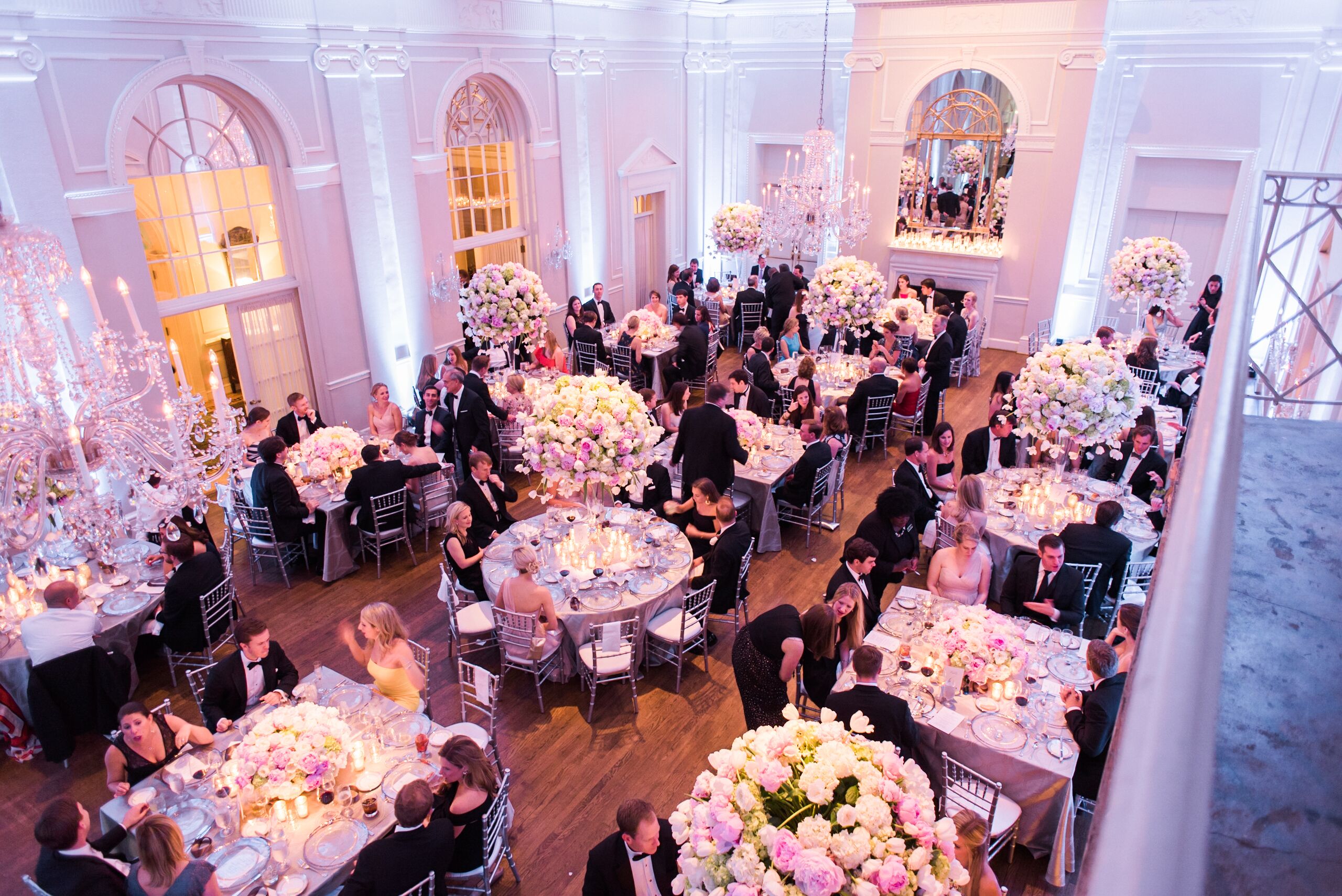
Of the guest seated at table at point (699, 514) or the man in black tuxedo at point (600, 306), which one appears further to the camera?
the man in black tuxedo at point (600, 306)

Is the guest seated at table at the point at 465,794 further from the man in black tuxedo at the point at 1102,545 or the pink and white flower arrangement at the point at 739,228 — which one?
the pink and white flower arrangement at the point at 739,228

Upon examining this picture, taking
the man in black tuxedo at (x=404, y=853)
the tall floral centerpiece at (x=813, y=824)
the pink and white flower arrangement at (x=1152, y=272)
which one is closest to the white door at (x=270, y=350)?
the man in black tuxedo at (x=404, y=853)

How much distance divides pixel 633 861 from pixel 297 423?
6.39m

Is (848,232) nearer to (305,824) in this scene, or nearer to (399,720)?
(399,720)

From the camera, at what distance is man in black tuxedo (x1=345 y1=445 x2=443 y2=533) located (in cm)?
788

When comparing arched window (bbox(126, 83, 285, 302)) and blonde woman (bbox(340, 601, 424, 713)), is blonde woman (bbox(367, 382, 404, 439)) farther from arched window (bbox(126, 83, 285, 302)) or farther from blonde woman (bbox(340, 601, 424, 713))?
blonde woman (bbox(340, 601, 424, 713))

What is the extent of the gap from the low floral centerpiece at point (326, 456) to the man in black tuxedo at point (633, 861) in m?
5.24

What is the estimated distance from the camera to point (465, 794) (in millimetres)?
4461

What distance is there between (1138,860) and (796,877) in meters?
2.85

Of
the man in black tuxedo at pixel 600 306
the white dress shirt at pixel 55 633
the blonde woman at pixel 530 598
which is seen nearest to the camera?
the white dress shirt at pixel 55 633

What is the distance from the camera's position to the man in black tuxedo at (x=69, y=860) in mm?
4023

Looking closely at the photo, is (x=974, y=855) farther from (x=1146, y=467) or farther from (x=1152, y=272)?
(x=1152, y=272)

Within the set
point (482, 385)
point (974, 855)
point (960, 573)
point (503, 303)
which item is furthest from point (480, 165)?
point (974, 855)

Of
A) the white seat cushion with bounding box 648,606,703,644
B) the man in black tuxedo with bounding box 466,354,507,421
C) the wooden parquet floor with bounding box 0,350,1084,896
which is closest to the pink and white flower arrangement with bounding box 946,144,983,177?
the wooden parquet floor with bounding box 0,350,1084,896
